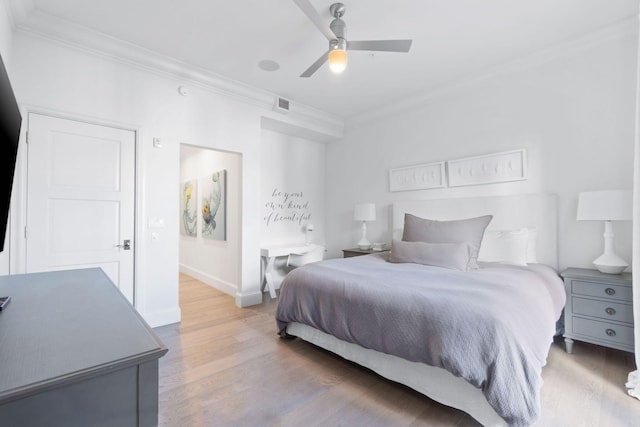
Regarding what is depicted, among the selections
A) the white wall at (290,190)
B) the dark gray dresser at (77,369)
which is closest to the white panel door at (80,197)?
the white wall at (290,190)

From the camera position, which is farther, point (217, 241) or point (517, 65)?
point (217, 241)

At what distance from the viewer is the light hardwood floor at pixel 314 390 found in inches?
67.4

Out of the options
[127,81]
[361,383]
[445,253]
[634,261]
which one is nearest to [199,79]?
[127,81]

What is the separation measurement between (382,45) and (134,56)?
2395 millimetres

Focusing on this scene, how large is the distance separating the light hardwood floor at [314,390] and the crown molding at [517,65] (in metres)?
2.75

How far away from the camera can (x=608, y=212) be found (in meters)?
2.38

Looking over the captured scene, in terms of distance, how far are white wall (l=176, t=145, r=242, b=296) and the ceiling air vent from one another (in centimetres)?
85

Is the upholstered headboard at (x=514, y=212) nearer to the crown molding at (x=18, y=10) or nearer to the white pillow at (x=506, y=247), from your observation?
the white pillow at (x=506, y=247)

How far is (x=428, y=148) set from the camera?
3.96 meters

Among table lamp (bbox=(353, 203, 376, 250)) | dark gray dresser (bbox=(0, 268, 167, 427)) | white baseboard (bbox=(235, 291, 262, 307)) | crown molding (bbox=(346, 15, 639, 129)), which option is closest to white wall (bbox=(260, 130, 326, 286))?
white baseboard (bbox=(235, 291, 262, 307))

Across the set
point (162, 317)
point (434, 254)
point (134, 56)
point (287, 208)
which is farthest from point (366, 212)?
point (134, 56)

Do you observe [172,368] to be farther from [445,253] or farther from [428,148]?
[428,148]

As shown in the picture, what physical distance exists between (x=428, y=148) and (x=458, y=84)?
82 centimetres

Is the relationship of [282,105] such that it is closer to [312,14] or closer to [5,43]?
[312,14]
